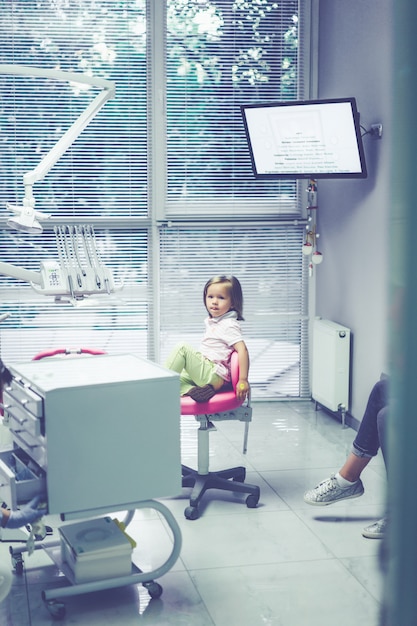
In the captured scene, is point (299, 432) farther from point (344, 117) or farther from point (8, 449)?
point (8, 449)

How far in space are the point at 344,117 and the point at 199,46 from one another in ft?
4.26

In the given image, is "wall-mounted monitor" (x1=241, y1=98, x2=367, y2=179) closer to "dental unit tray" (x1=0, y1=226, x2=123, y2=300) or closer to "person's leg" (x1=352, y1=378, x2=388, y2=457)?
"person's leg" (x1=352, y1=378, x2=388, y2=457)

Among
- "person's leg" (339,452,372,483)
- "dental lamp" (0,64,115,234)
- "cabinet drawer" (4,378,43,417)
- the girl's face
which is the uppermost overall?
"dental lamp" (0,64,115,234)

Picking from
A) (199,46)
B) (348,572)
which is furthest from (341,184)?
(348,572)

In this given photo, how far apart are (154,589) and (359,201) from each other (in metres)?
2.56

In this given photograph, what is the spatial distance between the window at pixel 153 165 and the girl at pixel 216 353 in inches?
53.9

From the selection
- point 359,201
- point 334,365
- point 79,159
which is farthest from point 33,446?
point 79,159

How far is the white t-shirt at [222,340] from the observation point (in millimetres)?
3537

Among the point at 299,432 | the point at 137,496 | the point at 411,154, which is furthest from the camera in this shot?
the point at 299,432

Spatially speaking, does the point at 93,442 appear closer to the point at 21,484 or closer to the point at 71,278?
the point at 21,484

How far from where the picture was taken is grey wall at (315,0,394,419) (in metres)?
4.03

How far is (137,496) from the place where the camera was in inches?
94.2

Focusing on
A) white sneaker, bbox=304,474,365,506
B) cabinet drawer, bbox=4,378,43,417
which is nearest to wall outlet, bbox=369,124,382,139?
white sneaker, bbox=304,474,365,506

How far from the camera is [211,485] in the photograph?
342 cm
